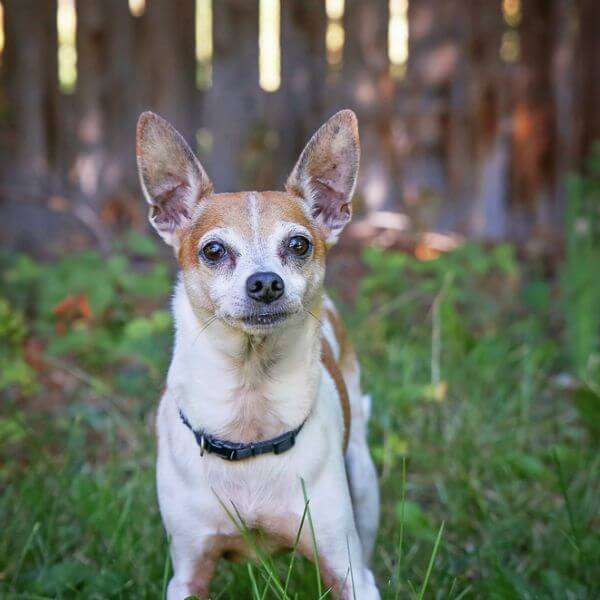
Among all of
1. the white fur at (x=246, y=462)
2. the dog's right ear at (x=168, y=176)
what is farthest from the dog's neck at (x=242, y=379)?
the dog's right ear at (x=168, y=176)

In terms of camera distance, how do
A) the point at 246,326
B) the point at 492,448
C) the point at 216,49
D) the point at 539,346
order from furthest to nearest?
the point at 216,49
the point at 539,346
the point at 492,448
the point at 246,326

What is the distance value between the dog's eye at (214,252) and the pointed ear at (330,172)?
0.42m

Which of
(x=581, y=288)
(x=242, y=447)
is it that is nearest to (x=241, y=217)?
(x=242, y=447)

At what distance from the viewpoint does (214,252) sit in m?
2.76

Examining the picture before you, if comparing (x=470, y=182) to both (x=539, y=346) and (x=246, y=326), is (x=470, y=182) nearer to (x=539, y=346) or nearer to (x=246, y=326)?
(x=539, y=346)

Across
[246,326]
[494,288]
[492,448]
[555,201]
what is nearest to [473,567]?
Result: [492,448]

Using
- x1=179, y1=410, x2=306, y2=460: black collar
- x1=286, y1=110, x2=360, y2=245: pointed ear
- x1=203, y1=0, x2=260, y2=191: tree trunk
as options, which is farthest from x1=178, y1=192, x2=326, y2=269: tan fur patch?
x1=203, y1=0, x2=260, y2=191: tree trunk

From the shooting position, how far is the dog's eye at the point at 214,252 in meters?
2.75

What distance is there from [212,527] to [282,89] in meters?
4.31

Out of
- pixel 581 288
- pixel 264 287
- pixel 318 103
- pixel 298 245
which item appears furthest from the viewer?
pixel 318 103

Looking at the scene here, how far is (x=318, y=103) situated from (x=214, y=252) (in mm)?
3957

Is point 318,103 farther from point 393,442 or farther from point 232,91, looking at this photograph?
point 393,442

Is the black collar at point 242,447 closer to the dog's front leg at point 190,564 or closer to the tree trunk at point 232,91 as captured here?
the dog's front leg at point 190,564

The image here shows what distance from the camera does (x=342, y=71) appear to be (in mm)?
6484
